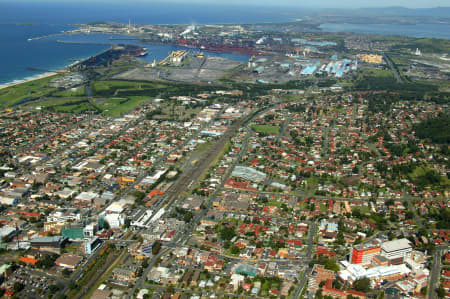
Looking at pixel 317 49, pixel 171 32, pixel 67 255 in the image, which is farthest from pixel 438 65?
pixel 67 255

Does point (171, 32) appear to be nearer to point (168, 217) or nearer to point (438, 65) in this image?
point (438, 65)

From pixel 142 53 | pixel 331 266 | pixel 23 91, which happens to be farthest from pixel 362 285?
pixel 142 53

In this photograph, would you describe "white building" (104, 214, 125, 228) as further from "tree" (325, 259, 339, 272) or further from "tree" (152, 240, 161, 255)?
"tree" (325, 259, 339, 272)

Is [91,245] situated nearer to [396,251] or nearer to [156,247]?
[156,247]

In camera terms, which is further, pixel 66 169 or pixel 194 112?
pixel 194 112

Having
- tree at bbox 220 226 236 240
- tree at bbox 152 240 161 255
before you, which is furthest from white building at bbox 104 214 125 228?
tree at bbox 220 226 236 240

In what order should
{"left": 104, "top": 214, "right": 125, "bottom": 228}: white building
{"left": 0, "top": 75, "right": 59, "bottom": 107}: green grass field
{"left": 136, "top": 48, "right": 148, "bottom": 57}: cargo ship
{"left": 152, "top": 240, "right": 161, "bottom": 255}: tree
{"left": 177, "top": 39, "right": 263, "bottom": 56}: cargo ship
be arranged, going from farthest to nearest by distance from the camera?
{"left": 177, "top": 39, "right": 263, "bottom": 56}: cargo ship, {"left": 136, "top": 48, "right": 148, "bottom": 57}: cargo ship, {"left": 0, "top": 75, "right": 59, "bottom": 107}: green grass field, {"left": 104, "top": 214, "right": 125, "bottom": 228}: white building, {"left": 152, "top": 240, "right": 161, "bottom": 255}: tree
